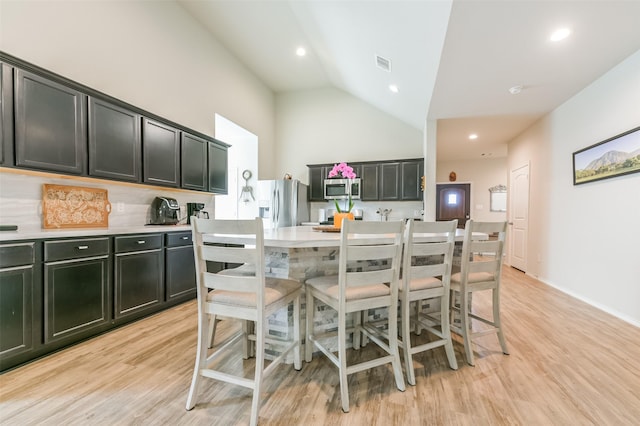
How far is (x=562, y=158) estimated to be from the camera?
12.1 ft

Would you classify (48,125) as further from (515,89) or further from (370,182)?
(515,89)

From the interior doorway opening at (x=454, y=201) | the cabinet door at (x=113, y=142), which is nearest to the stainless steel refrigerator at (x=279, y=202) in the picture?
the cabinet door at (x=113, y=142)

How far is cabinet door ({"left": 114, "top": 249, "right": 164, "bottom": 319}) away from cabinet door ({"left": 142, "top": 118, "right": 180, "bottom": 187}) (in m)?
0.87

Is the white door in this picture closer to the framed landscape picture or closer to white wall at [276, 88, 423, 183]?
the framed landscape picture

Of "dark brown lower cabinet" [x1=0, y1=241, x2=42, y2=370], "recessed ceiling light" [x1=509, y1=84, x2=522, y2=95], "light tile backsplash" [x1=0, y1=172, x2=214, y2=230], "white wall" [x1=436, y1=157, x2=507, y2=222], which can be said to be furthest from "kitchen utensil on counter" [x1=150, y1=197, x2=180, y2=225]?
"white wall" [x1=436, y1=157, x2=507, y2=222]

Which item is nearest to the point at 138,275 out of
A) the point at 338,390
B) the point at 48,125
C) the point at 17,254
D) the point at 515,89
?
the point at 17,254

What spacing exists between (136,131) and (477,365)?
3.64 metres

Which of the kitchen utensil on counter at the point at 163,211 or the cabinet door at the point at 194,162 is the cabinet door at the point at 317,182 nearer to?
the cabinet door at the point at 194,162

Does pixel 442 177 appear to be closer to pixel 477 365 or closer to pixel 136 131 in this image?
pixel 477 365

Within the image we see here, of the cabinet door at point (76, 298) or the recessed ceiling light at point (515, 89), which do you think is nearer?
the cabinet door at point (76, 298)

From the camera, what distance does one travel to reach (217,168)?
158 inches

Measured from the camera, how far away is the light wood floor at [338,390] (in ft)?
4.41

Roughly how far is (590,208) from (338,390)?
3637mm

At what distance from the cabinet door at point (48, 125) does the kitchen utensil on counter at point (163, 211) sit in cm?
95
